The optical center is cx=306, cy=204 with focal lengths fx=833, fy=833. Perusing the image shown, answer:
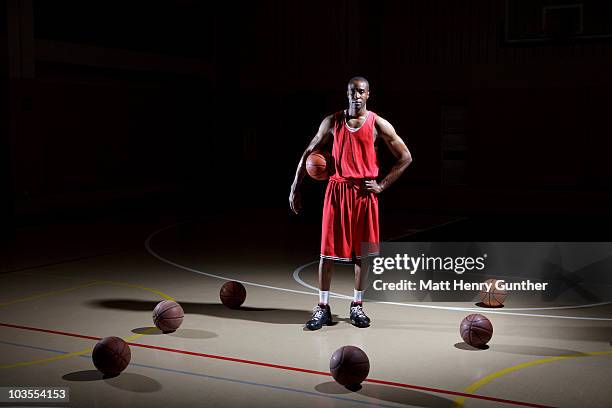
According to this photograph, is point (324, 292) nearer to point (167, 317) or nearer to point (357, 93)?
point (167, 317)

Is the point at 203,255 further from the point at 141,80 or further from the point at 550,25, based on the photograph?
the point at 550,25

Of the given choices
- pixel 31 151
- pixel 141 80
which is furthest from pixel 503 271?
pixel 141 80

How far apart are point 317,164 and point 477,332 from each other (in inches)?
75.0

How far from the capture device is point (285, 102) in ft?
64.1

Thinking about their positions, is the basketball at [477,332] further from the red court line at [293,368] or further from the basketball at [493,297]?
the basketball at [493,297]

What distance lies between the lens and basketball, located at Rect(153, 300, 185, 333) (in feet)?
21.7

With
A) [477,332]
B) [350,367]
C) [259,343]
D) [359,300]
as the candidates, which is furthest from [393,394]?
[359,300]

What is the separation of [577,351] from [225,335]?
2707 mm

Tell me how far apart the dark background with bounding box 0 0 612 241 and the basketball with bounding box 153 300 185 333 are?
8594mm

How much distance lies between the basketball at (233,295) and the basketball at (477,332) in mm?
2262

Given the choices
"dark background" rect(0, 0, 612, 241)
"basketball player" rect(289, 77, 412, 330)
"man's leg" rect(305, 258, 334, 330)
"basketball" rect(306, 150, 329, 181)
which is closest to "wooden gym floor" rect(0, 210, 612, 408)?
"man's leg" rect(305, 258, 334, 330)

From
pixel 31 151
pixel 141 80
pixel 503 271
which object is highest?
pixel 141 80

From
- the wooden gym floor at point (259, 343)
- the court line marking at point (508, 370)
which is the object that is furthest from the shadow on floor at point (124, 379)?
the court line marking at point (508, 370)

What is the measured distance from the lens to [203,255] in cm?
1087
